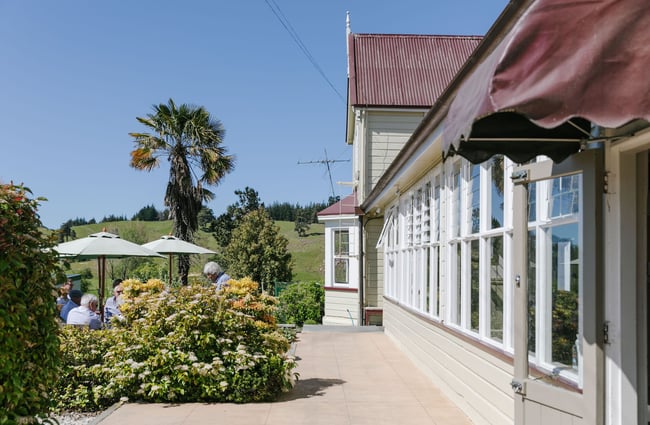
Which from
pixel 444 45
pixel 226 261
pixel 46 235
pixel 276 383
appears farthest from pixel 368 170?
pixel 226 261

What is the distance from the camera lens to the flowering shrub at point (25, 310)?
396 cm

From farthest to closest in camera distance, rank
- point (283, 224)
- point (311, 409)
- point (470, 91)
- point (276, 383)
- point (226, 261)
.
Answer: point (283, 224)
point (226, 261)
point (276, 383)
point (311, 409)
point (470, 91)

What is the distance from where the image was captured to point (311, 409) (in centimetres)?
753

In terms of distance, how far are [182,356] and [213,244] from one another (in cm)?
5998

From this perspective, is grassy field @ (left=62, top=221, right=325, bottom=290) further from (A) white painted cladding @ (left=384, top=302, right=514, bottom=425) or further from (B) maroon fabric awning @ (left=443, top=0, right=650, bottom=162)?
(B) maroon fabric awning @ (left=443, top=0, right=650, bottom=162)

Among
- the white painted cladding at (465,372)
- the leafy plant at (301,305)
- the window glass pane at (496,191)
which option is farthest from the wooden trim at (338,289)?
the window glass pane at (496,191)

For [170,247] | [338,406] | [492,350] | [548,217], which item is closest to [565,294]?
[548,217]

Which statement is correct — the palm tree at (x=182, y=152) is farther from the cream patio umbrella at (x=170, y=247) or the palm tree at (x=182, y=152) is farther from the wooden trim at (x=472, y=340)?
the wooden trim at (x=472, y=340)

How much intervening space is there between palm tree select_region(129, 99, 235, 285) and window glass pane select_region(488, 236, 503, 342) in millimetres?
18891

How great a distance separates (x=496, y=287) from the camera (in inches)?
240

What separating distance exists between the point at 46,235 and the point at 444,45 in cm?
1871

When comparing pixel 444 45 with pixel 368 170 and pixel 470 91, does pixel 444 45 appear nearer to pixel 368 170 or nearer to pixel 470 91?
pixel 368 170

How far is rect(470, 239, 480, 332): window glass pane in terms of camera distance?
6.80 metres

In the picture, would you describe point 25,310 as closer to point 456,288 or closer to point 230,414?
point 230,414
